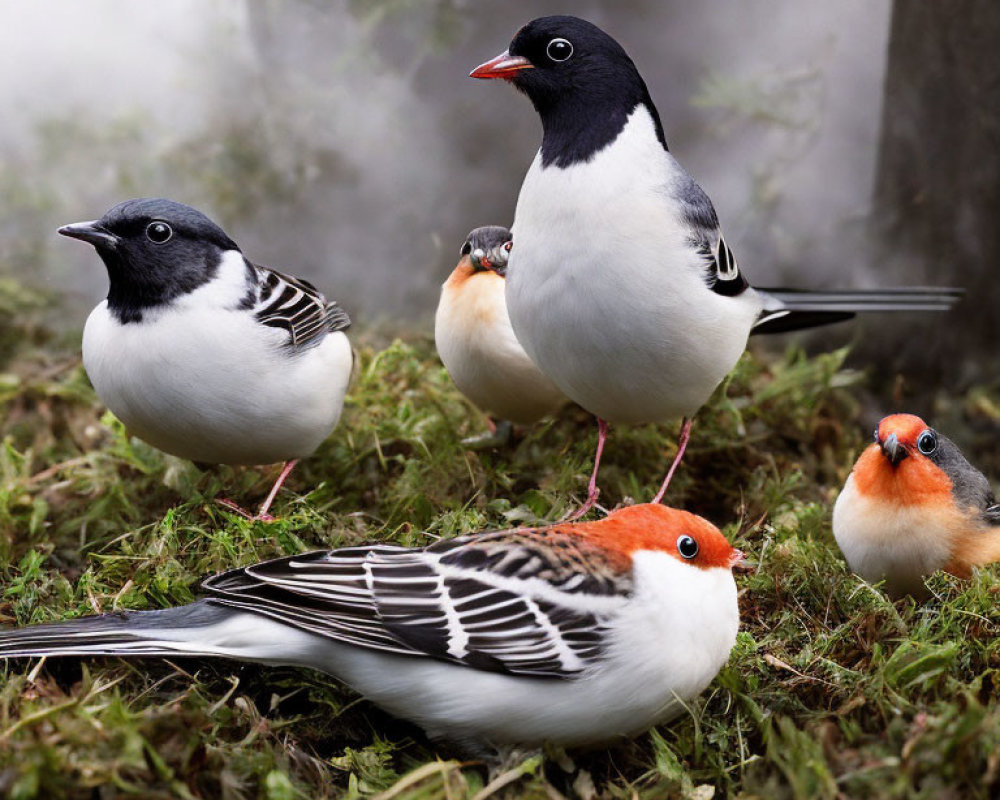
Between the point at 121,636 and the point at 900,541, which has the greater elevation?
the point at 900,541

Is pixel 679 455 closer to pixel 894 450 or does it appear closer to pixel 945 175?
pixel 894 450

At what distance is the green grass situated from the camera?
2334 millimetres

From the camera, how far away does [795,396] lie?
4.77 metres

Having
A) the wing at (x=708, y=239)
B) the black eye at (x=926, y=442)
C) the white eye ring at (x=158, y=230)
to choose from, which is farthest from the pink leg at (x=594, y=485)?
the white eye ring at (x=158, y=230)

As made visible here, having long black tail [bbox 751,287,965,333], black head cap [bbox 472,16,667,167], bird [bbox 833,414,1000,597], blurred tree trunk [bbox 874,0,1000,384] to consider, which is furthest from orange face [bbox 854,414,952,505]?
blurred tree trunk [bbox 874,0,1000,384]

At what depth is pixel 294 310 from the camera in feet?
12.1

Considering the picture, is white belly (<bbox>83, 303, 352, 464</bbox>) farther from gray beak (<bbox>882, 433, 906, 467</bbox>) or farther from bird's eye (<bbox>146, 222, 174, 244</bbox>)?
gray beak (<bbox>882, 433, 906, 467</bbox>)

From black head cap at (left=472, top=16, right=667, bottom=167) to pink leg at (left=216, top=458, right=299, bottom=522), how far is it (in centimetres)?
140

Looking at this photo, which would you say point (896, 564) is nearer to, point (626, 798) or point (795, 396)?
point (626, 798)

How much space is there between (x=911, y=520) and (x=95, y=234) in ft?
A: 8.33

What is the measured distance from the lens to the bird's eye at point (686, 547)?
2.63 metres

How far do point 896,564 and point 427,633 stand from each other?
4.57 feet

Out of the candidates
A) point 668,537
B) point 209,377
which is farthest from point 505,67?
point 668,537

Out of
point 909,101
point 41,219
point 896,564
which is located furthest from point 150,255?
point 909,101
